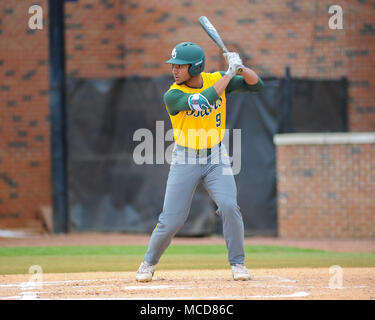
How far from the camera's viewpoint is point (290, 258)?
9602 millimetres

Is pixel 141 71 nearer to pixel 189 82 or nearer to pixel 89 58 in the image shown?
pixel 89 58

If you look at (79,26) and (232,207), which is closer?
(232,207)

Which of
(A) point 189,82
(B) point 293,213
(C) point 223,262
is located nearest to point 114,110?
(B) point 293,213

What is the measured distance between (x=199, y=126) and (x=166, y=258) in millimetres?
3345

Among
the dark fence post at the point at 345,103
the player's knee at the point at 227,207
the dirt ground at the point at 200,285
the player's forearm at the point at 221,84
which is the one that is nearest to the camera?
the dirt ground at the point at 200,285

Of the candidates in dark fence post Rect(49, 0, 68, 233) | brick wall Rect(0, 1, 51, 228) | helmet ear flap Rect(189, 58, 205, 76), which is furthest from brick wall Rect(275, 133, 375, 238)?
helmet ear flap Rect(189, 58, 205, 76)

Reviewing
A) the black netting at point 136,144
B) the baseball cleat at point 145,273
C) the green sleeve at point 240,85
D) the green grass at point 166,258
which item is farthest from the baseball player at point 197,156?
the black netting at point 136,144

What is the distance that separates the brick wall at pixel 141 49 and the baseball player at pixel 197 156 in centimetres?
739

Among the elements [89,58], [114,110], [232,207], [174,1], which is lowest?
[232,207]

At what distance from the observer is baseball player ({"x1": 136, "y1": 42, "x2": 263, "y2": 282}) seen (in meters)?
6.84

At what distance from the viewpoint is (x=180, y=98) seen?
22.1 feet

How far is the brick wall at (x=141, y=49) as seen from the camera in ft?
47.2

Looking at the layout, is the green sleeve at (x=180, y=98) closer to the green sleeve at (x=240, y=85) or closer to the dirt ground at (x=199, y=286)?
the green sleeve at (x=240, y=85)

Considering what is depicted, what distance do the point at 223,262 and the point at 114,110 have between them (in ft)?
17.0
